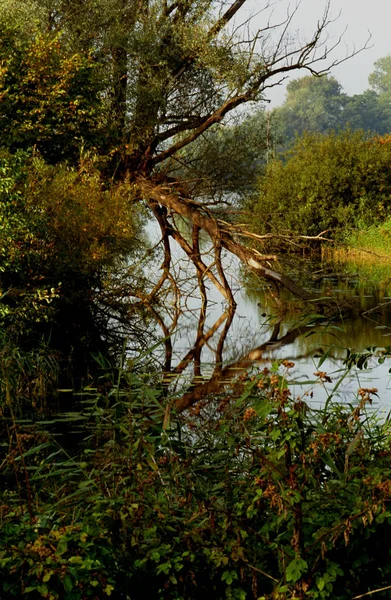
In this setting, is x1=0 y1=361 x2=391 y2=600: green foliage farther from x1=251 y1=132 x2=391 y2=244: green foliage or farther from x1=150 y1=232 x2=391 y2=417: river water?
x1=251 y1=132 x2=391 y2=244: green foliage

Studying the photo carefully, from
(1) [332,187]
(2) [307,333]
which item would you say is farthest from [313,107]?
(2) [307,333]

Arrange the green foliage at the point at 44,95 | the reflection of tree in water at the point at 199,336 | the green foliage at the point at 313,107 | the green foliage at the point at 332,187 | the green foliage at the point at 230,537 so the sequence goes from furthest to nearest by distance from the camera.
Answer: the green foliage at the point at 313,107
the green foliage at the point at 332,187
the green foliage at the point at 44,95
the reflection of tree in water at the point at 199,336
the green foliage at the point at 230,537

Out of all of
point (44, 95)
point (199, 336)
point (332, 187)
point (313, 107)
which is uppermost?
point (313, 107)

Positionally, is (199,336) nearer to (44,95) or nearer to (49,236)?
(49,236)

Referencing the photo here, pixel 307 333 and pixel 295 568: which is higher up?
pixel 307 333

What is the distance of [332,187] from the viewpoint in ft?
84.2

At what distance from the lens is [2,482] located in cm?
599

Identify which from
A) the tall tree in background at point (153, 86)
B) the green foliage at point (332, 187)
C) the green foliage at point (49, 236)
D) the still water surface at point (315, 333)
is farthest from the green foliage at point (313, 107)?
the green foliage at point (49, 236)

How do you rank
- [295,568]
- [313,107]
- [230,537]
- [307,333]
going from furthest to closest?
[313,107], [307,333], [230,537], [295,568]

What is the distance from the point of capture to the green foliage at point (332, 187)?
83.1 ft

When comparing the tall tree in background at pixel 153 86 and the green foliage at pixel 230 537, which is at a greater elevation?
the tall tree in background at pixel 153 86

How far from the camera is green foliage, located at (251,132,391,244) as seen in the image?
83.1ft

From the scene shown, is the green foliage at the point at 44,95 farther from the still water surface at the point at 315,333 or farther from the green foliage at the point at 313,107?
the green foliage at the point at 313,107

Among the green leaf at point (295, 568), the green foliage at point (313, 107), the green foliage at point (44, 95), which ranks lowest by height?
the green leaf at point (295, 568)
